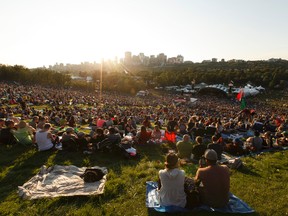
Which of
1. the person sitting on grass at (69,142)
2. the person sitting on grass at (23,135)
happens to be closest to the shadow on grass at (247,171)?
the person sitting on grass at (69,142)

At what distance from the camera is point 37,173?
6770mm

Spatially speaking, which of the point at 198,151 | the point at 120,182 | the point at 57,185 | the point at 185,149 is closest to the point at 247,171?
the point at 198,151

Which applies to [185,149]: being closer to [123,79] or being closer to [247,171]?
[247,171]

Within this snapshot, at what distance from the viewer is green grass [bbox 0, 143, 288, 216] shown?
509cm

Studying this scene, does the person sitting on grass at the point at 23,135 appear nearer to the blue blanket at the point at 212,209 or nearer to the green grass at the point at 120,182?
the green grass at the point at 120,182

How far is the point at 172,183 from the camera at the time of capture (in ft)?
16.2

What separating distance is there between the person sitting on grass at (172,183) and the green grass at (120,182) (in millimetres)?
400

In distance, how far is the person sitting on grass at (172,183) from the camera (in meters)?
4.88

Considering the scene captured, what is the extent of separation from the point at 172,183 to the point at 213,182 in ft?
2.70

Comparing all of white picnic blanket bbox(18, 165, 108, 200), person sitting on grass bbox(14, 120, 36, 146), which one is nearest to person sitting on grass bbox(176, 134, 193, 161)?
white picnic blanket bbox(18, 165, 108, 200)

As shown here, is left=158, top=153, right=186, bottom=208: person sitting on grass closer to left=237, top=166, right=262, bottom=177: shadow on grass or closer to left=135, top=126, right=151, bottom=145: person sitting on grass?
left=237, top=166, right=262, bottom=177: shadow on grass

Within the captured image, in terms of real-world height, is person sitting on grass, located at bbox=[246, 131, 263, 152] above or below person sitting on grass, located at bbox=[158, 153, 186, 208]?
below

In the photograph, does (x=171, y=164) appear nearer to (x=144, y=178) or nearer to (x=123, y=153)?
(x=144, y=178)

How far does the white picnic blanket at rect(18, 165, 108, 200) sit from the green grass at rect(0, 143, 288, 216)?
0.52 ft
